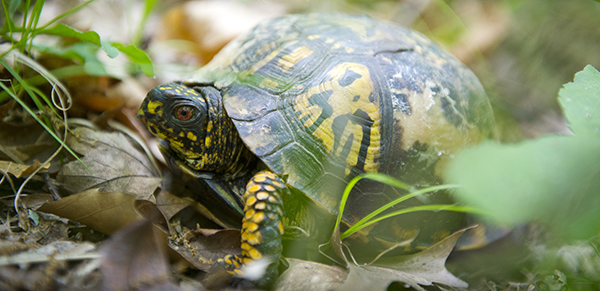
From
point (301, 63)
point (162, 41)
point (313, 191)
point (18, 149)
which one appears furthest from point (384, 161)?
point (162, 41)

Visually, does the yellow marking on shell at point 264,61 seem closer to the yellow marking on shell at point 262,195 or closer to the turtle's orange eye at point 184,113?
the turtle's orange eye at point 184,113

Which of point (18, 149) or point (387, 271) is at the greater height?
point (18, 149)

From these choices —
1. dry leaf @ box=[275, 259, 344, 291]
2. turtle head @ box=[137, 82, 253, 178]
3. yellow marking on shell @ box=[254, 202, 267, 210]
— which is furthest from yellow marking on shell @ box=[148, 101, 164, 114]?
dry leaf @ box=[275, 259, 344, 291]

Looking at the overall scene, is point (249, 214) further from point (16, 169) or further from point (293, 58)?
point (16, 169)

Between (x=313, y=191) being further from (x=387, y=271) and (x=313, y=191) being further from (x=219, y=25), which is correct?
(x=219, y=25)

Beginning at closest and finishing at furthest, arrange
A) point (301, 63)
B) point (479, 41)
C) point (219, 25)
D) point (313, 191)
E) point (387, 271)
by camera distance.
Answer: point (387, 271), point (313, 191), point (301, 63), point (219, 25), point (479, 41)

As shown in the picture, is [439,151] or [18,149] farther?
[439,151]

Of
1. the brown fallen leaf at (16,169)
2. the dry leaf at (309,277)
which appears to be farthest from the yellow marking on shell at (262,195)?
the brown fallen leaf at (16,169)
